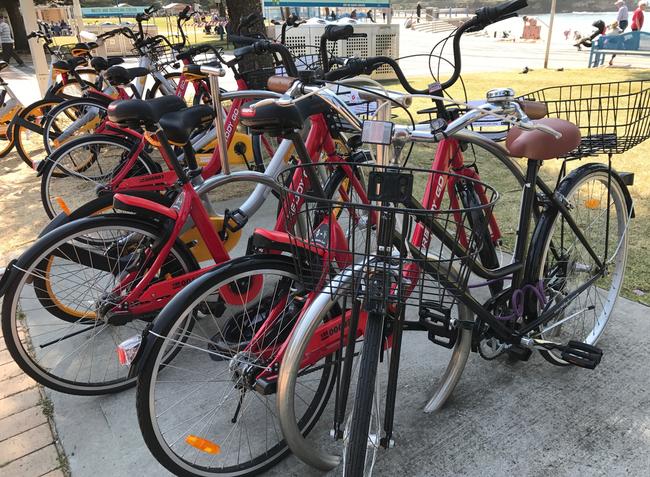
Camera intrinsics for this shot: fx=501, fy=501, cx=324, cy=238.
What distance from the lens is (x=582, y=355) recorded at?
6.80ft

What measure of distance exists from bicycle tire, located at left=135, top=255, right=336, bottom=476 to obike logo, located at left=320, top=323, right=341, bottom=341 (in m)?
0.20

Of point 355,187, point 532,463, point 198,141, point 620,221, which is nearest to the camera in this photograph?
point 532,463

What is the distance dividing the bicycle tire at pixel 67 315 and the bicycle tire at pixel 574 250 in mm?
1567

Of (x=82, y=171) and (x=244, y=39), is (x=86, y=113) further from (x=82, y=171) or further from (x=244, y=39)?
(x=244, y=39)

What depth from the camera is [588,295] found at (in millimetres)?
2723

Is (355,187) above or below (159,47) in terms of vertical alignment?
below

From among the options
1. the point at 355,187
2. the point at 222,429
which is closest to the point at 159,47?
the point at 355,187

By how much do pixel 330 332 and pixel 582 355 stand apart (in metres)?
1.08

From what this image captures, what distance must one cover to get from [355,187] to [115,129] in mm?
2411

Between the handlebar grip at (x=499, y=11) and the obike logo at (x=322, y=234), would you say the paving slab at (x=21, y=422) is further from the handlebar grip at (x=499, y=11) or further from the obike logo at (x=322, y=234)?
the handlebar grip at (x=499, y=11)

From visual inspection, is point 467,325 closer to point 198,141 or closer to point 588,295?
point 588,295

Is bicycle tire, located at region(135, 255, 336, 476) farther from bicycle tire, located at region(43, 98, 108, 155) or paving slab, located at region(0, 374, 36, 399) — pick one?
bicycle tire, located at region(43, 98, 108, 155)

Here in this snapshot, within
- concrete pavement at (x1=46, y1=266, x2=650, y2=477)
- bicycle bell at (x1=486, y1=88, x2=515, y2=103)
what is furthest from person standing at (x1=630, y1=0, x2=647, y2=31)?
bicycle bell at (x1=486, y1=88, x2=515, y2=103)

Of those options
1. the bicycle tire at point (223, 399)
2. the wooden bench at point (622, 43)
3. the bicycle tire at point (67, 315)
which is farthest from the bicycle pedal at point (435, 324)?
the wooden bench at point (622, 43)
